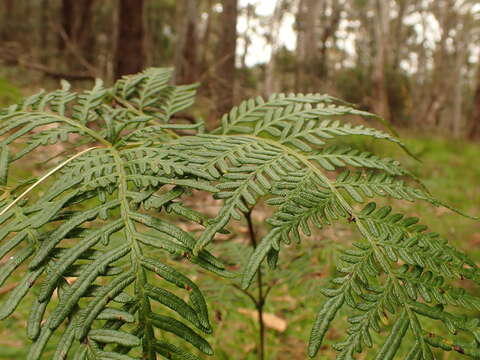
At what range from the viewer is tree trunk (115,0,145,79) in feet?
10.5

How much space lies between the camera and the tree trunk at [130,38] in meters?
3.19

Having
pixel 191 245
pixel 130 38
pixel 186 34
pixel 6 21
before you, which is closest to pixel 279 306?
pixel 191 245

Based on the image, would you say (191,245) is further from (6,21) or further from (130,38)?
(6,21)

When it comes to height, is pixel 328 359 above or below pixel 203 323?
below

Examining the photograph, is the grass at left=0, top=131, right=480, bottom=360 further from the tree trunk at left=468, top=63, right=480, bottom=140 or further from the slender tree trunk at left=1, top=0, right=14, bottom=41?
the slender tree trunk at left=1, top=0, right=14, bottom=41

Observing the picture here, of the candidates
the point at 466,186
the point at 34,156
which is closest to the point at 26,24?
the point at 34,156

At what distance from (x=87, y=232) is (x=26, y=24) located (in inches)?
870

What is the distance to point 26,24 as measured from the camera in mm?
19250

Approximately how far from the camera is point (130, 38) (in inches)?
131

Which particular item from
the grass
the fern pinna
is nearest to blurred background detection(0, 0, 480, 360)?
the grass

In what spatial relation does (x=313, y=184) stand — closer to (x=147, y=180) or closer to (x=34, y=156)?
(x=147, y=180)

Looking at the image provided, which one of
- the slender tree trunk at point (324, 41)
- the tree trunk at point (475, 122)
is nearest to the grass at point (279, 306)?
the slender tree trunk at point (324, 41)

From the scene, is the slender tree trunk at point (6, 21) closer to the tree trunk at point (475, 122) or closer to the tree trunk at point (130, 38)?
the tree trunk at point (130, 38)

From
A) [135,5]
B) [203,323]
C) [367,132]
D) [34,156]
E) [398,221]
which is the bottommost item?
[34,156]
